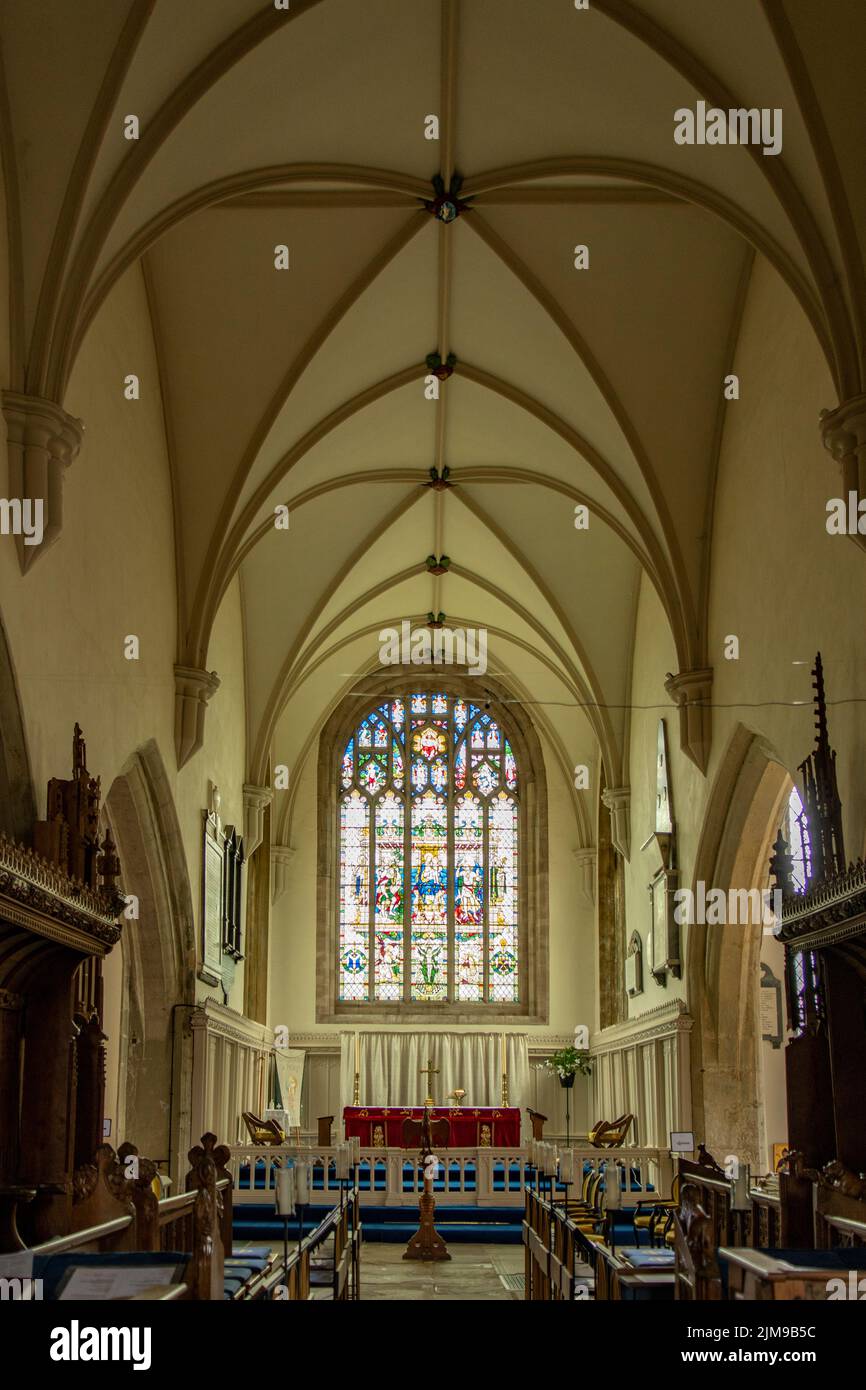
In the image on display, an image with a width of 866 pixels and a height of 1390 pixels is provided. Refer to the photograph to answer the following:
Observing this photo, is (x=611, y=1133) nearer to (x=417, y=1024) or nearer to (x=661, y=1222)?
(x=661, y=1222)

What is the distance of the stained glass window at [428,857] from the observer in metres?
23.1

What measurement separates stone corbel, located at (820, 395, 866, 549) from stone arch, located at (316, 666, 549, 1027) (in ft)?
44.2

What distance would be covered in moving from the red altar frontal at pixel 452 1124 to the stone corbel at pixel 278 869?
437cm

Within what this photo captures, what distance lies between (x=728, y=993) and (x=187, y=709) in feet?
19.6

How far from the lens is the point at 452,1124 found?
19.3 m

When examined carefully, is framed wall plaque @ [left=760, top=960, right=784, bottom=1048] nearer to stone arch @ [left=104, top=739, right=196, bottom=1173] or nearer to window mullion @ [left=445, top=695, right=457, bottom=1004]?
stone arch @ [left=104, top=739, right=196, bottom=1173]

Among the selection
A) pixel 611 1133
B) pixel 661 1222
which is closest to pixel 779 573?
pixel 661 1222

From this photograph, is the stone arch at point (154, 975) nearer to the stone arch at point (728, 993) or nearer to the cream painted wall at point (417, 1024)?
the stone arch at point (728, 993)

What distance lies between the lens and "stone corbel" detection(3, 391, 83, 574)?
363 inches

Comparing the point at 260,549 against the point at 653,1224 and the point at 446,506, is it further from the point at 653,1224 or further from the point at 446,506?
the point at 653,1224

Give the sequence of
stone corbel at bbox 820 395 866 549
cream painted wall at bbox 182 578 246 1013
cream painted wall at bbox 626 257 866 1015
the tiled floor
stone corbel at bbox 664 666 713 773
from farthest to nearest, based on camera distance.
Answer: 1. cream painted wall at bbox 182 578 246 1013
2. stone corbel at bbox 664 666 713 773
3. the tiled floor
4. cream painted wall at bbox 626 257 866 1015
5. stone corbel at bbox 820 395 866 549

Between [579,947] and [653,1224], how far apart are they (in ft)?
41.4

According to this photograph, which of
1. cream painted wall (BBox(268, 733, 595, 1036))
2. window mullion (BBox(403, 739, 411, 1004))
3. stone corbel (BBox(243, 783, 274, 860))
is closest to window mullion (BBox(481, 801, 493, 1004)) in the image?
cream painted wall (BBox(268, 733, 595, 1036))

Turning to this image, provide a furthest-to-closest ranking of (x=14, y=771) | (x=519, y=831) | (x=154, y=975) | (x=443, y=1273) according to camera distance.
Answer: (x=519, y=831), (x=154, y=975), (x=443, y=1273), (x=14, y=771)
